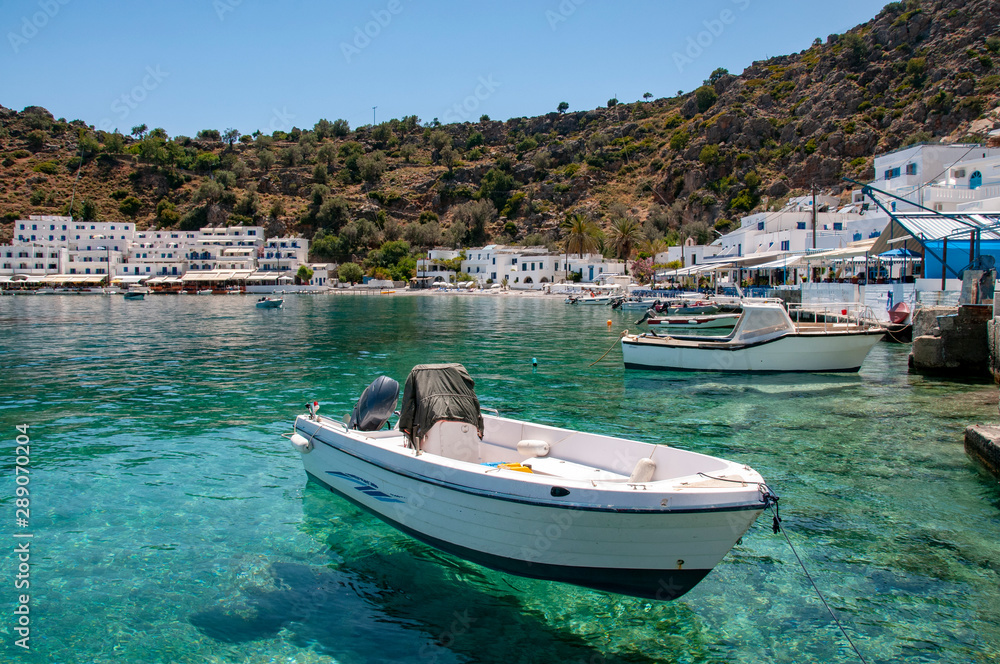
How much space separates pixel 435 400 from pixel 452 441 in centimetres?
59

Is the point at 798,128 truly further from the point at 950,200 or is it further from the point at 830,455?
the point at 830,455

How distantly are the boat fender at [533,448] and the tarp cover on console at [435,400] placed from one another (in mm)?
618

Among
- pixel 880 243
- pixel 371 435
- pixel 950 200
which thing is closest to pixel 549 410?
pixel 371 435

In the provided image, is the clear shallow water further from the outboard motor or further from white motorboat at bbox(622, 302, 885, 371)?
white motorboat at bbox(622, 302, 885, 371)

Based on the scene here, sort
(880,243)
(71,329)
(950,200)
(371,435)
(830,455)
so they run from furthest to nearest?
1. (950,200)
2. (71,329)
3. (880,243)
4. (830,455)
5. (371,435)

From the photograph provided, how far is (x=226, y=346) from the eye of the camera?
30766 millimetres

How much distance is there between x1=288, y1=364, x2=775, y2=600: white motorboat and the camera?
586cm

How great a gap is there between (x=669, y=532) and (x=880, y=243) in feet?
101

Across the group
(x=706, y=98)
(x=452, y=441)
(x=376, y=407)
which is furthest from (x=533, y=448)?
(x=706, y=98)

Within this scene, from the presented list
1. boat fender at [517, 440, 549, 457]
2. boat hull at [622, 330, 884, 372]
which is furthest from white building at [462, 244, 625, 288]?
boat fender at [517, 440, 549, 457]

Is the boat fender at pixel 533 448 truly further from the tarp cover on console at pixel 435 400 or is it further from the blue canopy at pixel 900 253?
the blue canopy at pixel 900 253

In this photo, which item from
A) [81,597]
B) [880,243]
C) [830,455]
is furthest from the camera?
[880,243]

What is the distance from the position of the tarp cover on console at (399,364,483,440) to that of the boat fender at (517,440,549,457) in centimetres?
62

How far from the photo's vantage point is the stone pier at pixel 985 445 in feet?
32.9
